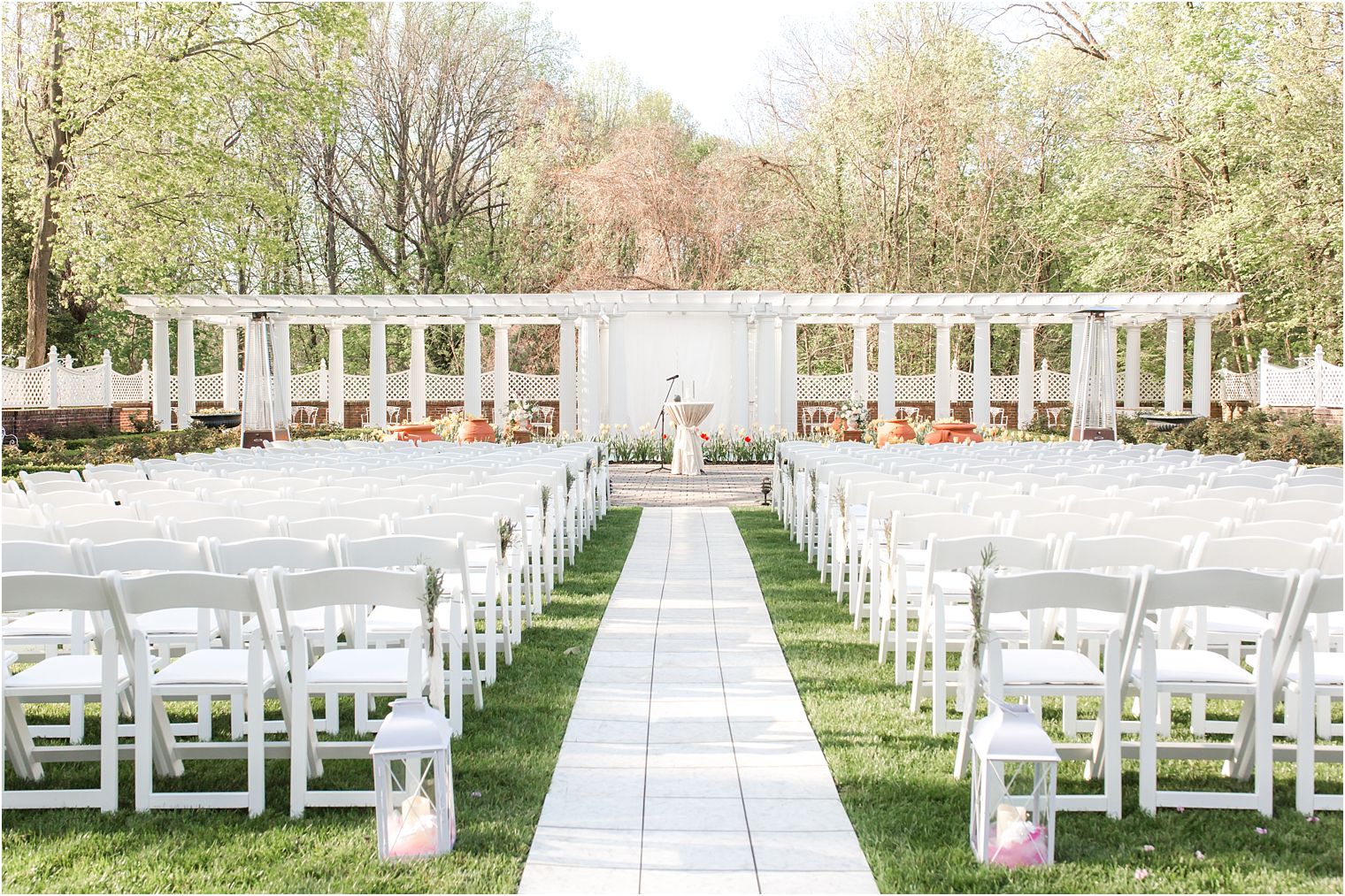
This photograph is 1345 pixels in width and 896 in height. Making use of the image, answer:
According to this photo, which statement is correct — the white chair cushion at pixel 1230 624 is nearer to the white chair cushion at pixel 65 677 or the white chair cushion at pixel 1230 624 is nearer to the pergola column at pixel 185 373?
the white chair cushion at pixel 65 677

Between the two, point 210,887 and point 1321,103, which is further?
point 1321,103

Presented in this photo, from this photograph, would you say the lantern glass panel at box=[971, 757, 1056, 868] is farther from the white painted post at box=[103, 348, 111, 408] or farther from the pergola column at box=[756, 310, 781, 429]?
the white painted post at box=[103, 348, 111, 408]

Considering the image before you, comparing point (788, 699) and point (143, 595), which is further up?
point (143, 595)

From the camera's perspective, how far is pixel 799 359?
3625 cm

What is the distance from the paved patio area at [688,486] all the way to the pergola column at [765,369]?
2.70 metres

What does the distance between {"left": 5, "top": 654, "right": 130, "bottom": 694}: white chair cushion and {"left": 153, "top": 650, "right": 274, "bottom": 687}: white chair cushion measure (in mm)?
196

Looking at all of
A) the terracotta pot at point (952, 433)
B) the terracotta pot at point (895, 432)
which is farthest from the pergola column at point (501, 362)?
the terracotta pot at point (952, 433)

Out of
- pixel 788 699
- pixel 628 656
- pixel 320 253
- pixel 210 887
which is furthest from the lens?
pixel 320 253

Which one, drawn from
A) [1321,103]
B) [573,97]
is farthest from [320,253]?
[1321,103]

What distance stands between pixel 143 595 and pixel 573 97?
1395 inches

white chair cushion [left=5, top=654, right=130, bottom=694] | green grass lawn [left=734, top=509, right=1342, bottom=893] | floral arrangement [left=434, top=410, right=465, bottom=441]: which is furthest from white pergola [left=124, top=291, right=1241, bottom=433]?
white chair cushion [left=5, top=654, right=130, bottom=694]

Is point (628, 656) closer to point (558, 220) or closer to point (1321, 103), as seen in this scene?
point (1321, 103)

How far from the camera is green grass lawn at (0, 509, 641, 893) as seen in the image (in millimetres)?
3535

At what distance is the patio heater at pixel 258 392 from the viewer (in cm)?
1867
